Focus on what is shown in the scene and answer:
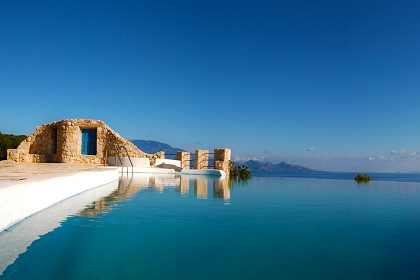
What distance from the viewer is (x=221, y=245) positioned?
13.3 ft

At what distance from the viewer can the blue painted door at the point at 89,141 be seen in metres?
23.8

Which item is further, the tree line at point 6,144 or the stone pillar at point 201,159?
the tree line at point 6,144

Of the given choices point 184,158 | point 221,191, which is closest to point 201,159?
point 184,158

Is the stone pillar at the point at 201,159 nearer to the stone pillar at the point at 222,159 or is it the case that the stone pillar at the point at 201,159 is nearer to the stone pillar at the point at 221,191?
the stone pillar at the point at 222,159

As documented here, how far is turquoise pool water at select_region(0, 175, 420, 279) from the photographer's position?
3113 mm

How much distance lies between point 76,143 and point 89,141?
1.03 metres

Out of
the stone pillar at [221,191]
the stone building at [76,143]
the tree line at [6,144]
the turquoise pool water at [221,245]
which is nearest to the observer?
the turquoise pool water at [221,245]

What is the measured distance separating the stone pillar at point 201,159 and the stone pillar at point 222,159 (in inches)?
30.4

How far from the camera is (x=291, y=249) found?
393 cm

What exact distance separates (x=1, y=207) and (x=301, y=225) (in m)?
4.33

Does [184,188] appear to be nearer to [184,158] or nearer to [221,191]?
[221,191]

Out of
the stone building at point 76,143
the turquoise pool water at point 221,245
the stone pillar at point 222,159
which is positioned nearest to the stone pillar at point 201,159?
the stone pillar at point 222,159

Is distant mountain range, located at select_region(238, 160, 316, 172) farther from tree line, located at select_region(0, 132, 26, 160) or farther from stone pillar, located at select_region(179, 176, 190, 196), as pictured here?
stone pillar, located at select_region(179, 176, 190, 196)

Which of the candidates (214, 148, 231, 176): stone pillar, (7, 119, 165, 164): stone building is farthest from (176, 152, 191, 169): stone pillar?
(214, 148, 231, 176): stone pillar
